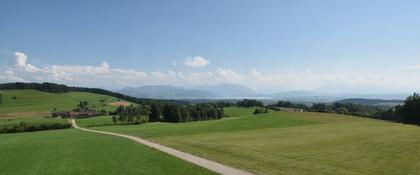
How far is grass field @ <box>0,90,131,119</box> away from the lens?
450ft

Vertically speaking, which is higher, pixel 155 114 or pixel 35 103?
pixel 35 103

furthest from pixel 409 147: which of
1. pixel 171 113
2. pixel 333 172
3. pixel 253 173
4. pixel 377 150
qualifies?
pixel 171 113

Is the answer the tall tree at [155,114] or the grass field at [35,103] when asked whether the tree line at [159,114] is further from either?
the grass field at [35,103]

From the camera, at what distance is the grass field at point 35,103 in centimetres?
13712

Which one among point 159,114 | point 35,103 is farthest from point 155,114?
point 35,103

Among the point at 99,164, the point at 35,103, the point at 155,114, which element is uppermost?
the point at 35,103

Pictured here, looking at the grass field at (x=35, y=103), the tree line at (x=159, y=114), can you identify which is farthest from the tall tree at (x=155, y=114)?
the grass field at (x=35, y=103)

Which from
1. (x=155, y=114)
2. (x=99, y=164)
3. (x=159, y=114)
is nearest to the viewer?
(x=99, y=164)

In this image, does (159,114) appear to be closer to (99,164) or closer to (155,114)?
(155,114)

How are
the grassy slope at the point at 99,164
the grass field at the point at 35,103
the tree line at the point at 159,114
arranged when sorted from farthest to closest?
the grass field at the point at 35,103, the tree line at the point at 159,114, the grassy slope at the point at 99,164

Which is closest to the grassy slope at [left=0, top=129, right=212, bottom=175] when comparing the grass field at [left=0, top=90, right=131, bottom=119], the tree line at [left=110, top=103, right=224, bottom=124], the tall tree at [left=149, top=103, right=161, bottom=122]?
the tree line at [left=110, top=103, right=224, bottom=124]

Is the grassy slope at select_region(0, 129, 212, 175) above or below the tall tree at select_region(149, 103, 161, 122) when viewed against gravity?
below

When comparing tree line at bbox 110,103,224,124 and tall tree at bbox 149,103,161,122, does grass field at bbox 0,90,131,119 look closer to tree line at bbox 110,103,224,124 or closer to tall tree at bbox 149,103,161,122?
tree line at bbox 110,103,224,124

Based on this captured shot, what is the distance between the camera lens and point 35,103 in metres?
162
